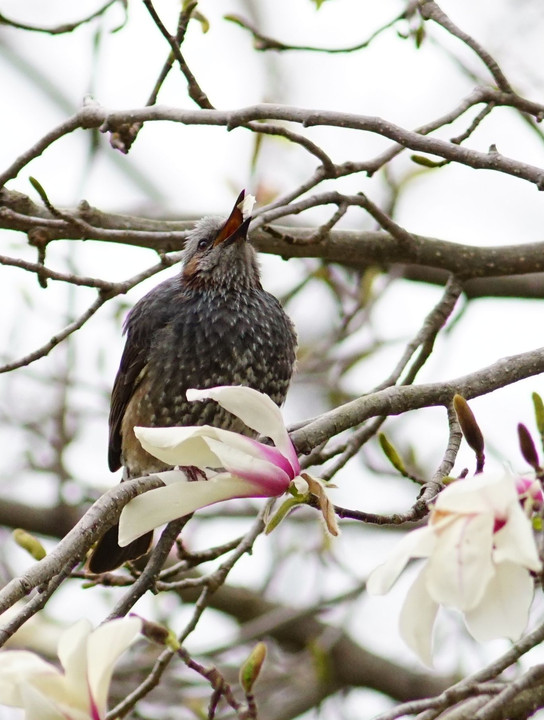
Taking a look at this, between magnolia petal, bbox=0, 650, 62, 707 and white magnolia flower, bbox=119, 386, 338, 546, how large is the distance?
0.36 metres

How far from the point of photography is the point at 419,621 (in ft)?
4.61

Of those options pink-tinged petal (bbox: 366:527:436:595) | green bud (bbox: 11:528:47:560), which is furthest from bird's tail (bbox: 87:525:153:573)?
pink-tinged petal (bbox: 366:527:436:595)

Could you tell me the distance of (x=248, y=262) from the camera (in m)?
4.50

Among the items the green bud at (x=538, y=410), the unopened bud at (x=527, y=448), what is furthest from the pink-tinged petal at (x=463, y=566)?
the green bud at (x=538, y=410)

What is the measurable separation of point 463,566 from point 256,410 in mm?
600

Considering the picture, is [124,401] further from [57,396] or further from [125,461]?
[57,396]

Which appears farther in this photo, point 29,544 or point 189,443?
point 29,544

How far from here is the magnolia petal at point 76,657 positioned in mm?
1387

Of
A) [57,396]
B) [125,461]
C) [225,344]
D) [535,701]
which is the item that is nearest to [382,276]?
[225,344]

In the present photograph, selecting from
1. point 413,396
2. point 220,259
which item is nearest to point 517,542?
point 413,396

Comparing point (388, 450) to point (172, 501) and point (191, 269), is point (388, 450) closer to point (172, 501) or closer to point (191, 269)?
point (172, 501)

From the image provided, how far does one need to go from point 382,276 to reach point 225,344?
45.9 inches

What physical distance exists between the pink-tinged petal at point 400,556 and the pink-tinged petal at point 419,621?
40 mm

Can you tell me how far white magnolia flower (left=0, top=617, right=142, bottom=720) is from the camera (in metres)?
1.37
